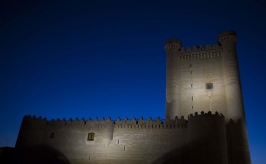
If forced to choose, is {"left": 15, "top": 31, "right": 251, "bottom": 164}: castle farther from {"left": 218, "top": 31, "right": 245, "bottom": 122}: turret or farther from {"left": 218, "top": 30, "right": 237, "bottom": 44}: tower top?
{"left": 218, "top": 30, "right": 237, "bottom": 44}: tower top

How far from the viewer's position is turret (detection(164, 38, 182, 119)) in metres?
32.8

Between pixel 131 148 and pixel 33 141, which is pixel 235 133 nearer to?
pixel 131 148

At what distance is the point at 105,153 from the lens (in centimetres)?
2780

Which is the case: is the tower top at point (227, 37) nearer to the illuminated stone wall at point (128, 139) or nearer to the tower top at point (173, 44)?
the tower top at point (173, 44)

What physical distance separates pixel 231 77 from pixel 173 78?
7.65 meters

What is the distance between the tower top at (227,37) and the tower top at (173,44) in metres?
6.14

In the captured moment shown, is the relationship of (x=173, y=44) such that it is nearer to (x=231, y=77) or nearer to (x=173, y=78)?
(x=173, y=78)

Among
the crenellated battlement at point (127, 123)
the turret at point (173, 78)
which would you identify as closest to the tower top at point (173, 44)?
the turret at point (173, 78)

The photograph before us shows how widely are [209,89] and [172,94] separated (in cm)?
495

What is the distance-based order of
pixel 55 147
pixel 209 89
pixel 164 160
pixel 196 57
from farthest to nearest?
1. pixel 196 57
2. pixel 209 89
3. pixel 55 147
4. pixel 164 160

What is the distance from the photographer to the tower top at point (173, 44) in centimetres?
3756

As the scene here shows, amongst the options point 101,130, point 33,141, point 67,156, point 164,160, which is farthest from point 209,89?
point 33,141

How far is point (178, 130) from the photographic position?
26.5 meters

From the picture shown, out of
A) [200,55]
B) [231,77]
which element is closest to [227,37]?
[200,55]
